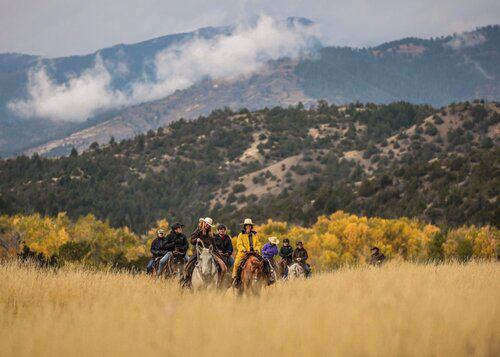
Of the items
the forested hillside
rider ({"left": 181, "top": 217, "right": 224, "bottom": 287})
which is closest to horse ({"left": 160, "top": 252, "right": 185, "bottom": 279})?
rider ({"left": 181, "top": 217, "right": 224, "bottom": 287})

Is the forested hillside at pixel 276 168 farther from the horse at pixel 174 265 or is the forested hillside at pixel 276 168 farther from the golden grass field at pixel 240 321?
the golden grass field at pixel 240 321

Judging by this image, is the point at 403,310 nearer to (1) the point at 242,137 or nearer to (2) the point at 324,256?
(2) the point at 324,256

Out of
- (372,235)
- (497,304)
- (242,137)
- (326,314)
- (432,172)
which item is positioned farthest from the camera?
(242,137)

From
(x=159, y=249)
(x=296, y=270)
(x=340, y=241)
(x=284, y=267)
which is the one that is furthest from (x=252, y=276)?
(x=340, y=241)

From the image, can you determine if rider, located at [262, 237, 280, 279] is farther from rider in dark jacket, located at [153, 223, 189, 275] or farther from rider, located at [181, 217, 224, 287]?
rider, located at [181, 217, 224, 287]

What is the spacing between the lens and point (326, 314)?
35.7 ft

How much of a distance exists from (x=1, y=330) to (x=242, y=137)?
171 metres

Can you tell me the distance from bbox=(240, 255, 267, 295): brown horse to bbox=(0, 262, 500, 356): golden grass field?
0.68 m

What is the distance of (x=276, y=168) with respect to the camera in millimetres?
146875

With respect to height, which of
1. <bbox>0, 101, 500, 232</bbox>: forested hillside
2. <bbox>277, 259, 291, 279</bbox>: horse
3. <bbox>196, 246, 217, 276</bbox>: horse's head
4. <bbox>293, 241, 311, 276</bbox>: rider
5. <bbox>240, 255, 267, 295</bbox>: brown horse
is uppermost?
<bbox>196, 246, 217, 276</bbox>: horse's head

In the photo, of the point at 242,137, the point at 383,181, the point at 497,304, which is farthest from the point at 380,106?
the point at 497,304

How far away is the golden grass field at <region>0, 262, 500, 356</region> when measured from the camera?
28.3 ft

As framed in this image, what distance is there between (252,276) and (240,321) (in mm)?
5043

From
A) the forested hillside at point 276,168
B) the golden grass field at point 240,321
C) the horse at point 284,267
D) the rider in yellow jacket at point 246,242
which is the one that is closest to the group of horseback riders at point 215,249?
the rider in yellow jacket at point 246,242
